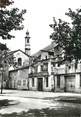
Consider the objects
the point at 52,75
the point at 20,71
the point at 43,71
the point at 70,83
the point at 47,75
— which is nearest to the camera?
the point at 70,83

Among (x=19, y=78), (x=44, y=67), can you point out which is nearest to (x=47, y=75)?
(x=44, y=67)

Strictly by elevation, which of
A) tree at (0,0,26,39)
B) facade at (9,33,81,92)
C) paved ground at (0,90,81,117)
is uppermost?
tree at (0,0,26,39)

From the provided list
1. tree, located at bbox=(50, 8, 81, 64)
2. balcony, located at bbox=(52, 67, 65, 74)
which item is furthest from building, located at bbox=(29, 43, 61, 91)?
tree, located at bbox=(50, 8, 81, 64)

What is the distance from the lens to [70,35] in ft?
58.4

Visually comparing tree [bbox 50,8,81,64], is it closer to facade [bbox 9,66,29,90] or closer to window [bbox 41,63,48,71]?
window [bbox 41,63,48,71]

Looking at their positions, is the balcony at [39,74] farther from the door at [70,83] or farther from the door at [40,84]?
the door at [70,83]

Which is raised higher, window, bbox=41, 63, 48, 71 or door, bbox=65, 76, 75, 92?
window, bbox=41, 63, 48, 71

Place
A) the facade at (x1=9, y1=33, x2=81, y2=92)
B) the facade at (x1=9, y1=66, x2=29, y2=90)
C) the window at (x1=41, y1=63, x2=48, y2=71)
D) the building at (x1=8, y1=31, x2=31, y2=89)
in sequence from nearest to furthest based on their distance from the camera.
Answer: the facade at (x1=9, y1=33, x2=81, y2=92), the window at (x1=41, y1=63, x2=48, y2=71), the facade at (x1=9, y1=66, x2=29, y2=90), the building at (x1=8, y1=31, x2=31, y2=89)

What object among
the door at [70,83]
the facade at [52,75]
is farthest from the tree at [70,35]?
the door at [70,83]

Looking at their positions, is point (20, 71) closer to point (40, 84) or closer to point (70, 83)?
point (40, 84)

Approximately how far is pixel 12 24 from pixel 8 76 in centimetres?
5136

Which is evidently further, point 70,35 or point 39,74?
point 39,74

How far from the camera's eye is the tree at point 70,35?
17458 millimetres

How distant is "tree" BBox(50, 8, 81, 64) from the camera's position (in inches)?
687
